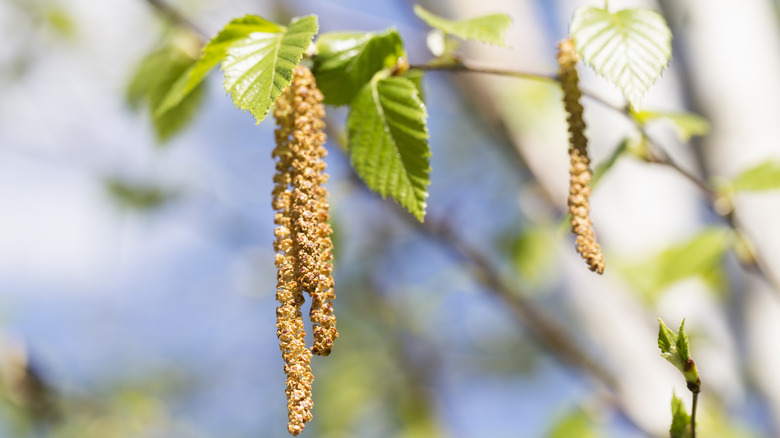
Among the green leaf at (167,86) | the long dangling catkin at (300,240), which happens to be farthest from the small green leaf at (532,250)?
the long dangling catkin at (300,240)

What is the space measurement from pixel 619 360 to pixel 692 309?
57cm

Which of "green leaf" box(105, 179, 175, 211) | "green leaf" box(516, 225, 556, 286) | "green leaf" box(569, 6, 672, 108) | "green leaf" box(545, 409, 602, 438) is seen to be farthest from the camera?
"green leaf" box(105, 179, 175, 211)

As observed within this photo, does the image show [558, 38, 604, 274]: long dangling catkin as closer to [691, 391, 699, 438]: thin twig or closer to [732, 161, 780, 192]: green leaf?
[691, 391, 699, 438]: thin twig

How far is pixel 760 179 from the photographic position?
1.11 m

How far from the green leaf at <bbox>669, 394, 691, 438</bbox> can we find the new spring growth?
0.07 m

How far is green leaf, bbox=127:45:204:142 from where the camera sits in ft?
3.66

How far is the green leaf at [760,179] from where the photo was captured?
1.09m

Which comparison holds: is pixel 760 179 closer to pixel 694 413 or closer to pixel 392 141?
pixel 694 413

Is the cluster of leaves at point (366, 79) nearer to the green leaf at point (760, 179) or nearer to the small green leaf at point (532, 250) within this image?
the green leaf at point (760, 179)

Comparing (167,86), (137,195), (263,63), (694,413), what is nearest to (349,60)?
(263,63)

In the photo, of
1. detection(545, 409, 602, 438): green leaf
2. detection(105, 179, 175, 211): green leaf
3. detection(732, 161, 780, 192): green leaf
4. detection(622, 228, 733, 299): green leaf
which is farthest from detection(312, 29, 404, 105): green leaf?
detection(105, 179, 175, 211): green leaf

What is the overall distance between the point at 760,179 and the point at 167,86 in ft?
3.49

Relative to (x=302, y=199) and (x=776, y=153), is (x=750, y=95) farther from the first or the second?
(x=302, y=199)

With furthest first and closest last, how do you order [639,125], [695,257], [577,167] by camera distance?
1. [695,257]
2. [639,125]
3. [577,167]
